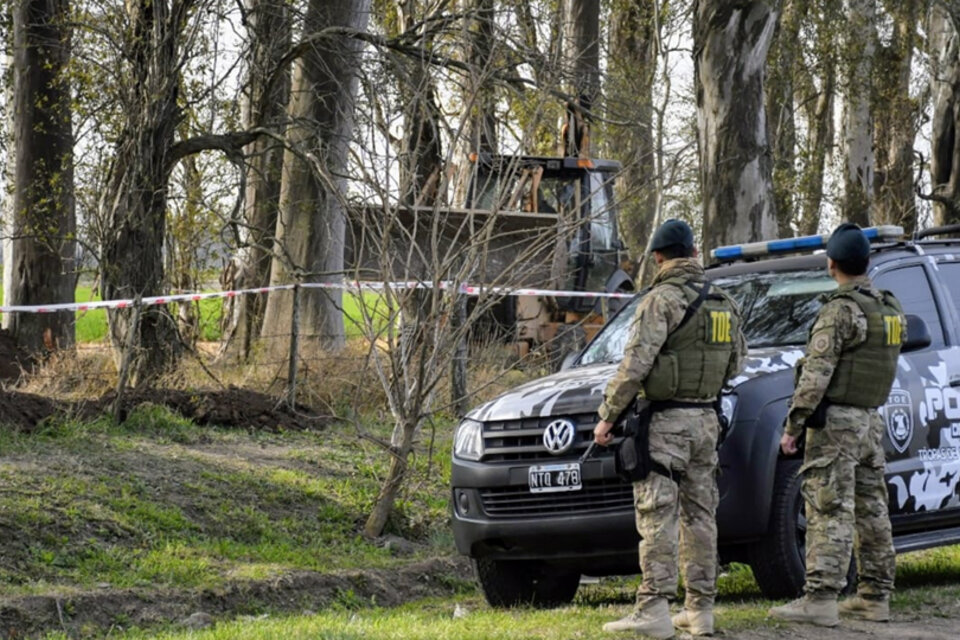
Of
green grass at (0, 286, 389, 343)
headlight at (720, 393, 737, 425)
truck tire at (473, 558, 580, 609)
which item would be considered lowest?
truck tire at (473, 558, 580, 609)

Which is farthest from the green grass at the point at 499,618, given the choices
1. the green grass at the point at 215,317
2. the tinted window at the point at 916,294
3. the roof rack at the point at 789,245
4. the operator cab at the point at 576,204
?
the operator cab at the point at 576,204

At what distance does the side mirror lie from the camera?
795cm

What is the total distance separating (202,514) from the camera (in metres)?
9.98

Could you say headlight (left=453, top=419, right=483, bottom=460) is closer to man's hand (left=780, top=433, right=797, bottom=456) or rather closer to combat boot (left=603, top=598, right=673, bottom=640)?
combat boot (left=603, top=598, right=673, bottom=640)

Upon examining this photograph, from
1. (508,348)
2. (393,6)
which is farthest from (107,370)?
(393,6)

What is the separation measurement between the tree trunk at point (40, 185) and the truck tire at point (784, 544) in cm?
1066

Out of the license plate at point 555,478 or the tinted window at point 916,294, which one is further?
the tinted window at point 916,294

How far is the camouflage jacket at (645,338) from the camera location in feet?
22.3

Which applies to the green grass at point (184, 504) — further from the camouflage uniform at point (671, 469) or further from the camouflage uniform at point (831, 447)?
the camouflage uniform at point (831, 447)

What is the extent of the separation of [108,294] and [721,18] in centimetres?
703

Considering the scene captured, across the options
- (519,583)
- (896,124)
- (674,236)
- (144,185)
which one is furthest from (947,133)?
(674,236)

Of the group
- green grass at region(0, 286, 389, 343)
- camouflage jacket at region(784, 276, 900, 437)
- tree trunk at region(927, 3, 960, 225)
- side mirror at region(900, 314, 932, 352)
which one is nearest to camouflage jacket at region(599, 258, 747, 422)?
camouflage jacket at region(784, 276, 900, 437)

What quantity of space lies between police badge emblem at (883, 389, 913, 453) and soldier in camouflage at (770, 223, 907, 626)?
26.4 inches

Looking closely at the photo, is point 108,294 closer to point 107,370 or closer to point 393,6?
point 107,370
